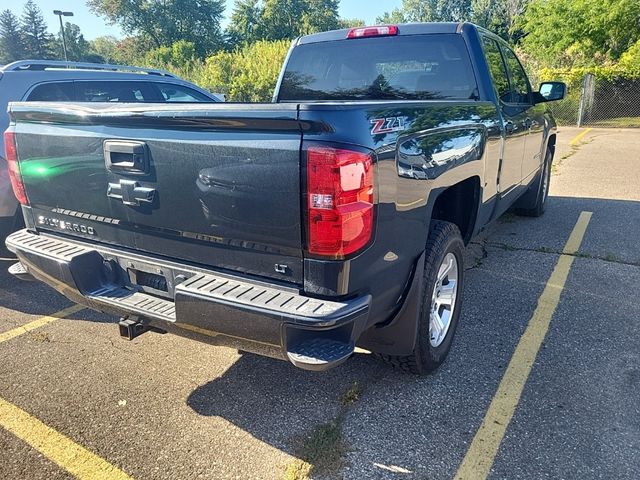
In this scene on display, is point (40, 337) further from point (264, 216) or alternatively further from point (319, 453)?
point (264, 216)

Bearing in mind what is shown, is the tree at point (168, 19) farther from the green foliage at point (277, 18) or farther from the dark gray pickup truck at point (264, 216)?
the dark gray pickup truck at point (264, 216)

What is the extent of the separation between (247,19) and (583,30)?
51.6m

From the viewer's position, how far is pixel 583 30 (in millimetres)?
21359

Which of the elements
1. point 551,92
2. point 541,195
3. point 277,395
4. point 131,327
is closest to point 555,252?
point 541,195

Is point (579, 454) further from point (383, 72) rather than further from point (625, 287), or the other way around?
point (383, 72)

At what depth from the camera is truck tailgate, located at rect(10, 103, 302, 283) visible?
2.04 m

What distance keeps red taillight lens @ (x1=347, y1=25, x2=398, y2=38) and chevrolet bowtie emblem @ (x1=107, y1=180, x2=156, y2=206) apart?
251 centimetres

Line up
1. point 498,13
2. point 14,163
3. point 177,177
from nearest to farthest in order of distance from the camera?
point 177,177, point 14,163, point 498,13

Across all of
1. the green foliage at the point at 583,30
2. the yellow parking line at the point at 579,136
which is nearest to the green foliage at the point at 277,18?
the green foliage at the point at 583,30

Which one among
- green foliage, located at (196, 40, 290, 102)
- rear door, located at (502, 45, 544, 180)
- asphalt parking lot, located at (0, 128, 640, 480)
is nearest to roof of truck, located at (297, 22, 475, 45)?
rear door, located at (502, 45, 544, 180)

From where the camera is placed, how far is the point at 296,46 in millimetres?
4551

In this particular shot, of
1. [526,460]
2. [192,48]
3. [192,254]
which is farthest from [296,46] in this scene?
[192,48]

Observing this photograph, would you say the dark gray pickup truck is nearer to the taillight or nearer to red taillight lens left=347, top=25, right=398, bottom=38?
the taillight

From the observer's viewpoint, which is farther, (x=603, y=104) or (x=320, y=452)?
(x=603, y=104)
